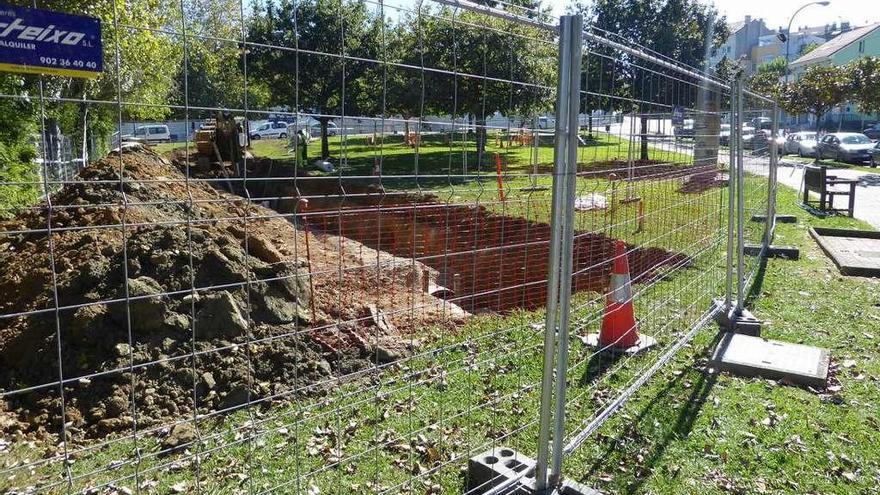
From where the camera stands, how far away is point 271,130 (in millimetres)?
2744

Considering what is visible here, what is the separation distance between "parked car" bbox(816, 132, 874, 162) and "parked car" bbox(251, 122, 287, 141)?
35.6 m

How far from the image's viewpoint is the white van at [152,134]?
89.6 inches

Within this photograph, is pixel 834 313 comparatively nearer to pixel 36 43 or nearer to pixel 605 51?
pixel 605 51

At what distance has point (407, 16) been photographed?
2.93 meters

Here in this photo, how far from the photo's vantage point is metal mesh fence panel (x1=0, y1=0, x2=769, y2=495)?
2787 mm

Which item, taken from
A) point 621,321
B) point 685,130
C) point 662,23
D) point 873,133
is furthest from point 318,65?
point 873,133

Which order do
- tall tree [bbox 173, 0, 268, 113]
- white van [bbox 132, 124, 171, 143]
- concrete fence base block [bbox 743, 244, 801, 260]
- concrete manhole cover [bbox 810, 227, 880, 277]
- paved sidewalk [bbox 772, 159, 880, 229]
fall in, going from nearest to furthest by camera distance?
white van [bbox 132, 124, 171, 143]
tall tree [bbox 173, 0, 268, 113]
concrete manhole cover [bbox 810, 227, 880, 277]
concrete fence base block [bbox 743, 244, 801, 260]
paved sidewalk [bbox 772, 159, 880, 229]

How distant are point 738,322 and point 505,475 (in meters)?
4.13

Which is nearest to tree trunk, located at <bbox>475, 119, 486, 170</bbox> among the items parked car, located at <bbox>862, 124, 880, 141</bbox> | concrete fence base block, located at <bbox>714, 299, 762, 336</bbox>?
concrete fence base block, located at <bbox>714, 299, 762, 336</bbox>

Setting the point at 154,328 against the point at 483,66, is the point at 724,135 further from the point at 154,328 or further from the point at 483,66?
the point at 154,328

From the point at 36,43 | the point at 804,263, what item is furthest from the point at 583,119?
the point at 804,263

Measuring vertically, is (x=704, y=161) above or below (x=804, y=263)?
above

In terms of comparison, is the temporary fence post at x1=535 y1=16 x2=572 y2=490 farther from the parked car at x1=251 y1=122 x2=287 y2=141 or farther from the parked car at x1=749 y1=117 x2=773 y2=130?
the parked car at x1=749 y1=117 x2=773 y2=130

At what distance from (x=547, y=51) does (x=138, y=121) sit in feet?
7.83
